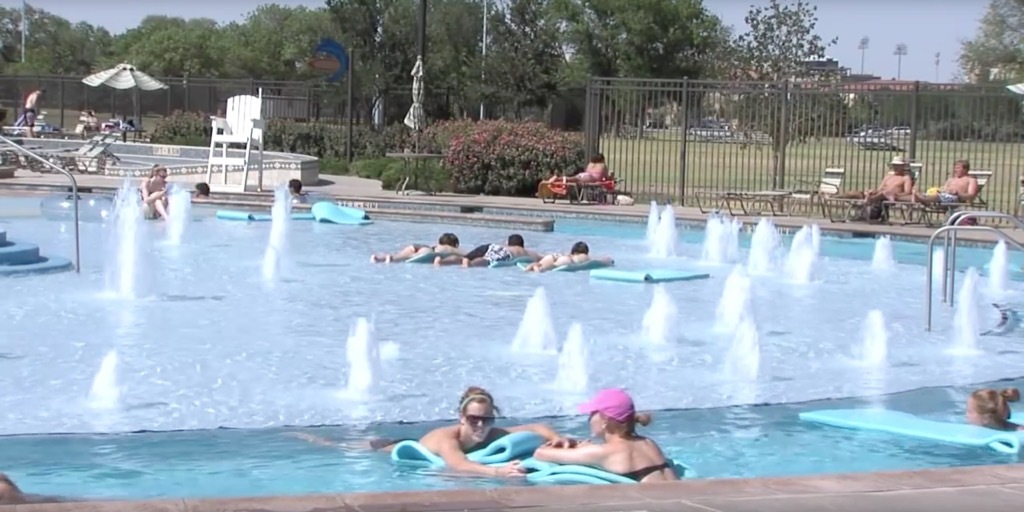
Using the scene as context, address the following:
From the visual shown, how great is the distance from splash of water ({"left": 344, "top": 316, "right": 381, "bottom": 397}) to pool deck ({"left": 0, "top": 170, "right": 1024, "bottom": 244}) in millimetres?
11334

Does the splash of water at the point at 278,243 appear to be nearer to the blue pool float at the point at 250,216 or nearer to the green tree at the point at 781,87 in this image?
the blue pool float at the point at 250,216

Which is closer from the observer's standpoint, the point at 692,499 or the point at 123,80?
the point at 692,499

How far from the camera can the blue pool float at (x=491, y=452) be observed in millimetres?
7184

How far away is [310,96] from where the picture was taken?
3569 cm

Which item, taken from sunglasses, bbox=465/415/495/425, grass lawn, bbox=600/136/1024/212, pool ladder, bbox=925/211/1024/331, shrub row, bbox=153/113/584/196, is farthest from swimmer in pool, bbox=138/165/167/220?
sunglasses, bbox=465/415/495/425

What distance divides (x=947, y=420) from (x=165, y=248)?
441 inches

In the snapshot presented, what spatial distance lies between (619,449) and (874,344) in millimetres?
5236

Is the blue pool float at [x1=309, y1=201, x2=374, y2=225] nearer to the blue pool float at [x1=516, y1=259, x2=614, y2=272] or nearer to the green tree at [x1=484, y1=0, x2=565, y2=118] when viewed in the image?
the blue pool float at [x1=516, y1=259, x2=614, y2=272]

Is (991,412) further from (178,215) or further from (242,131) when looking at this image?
(242,131)

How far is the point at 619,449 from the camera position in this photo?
663 cm

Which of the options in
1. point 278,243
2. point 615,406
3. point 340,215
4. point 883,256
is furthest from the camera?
point 340,215

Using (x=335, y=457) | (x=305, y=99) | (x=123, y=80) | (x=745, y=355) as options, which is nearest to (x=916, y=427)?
(x=745, y=355)

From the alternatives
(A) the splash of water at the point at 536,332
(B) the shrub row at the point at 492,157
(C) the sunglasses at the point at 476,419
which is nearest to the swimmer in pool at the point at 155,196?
(B) the shrub row at the point at 492,157

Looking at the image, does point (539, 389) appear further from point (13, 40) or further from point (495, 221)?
point (13, 40)
